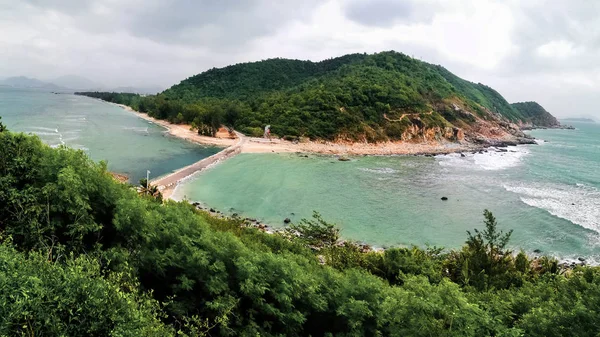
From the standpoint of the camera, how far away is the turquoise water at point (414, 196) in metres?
29.7

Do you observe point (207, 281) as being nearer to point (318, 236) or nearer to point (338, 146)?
point (318, 236)

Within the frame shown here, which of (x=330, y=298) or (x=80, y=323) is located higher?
(x=80, y=323)

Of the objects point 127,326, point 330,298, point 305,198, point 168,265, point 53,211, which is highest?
point 53,211

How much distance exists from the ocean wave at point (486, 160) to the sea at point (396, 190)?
225 mm

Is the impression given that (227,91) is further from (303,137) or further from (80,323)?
(80,323)

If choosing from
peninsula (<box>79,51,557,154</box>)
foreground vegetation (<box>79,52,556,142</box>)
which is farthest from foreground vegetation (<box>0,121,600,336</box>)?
foreground vegetation (<box>79,52,556,142</box>)

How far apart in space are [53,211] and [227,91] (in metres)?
126

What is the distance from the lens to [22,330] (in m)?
5.29

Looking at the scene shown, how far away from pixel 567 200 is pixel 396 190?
20326 millimetres

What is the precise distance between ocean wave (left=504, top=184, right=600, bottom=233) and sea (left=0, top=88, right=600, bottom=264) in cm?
14

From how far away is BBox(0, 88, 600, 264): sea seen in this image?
98.2 ft

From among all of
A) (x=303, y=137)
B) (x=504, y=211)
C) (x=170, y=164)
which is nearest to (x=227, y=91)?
(x=303, y=137)

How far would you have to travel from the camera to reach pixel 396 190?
41.7 metres

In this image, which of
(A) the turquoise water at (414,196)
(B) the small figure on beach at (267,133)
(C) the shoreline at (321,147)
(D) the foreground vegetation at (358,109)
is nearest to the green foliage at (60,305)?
(A) the turquoise water at (414,196)
